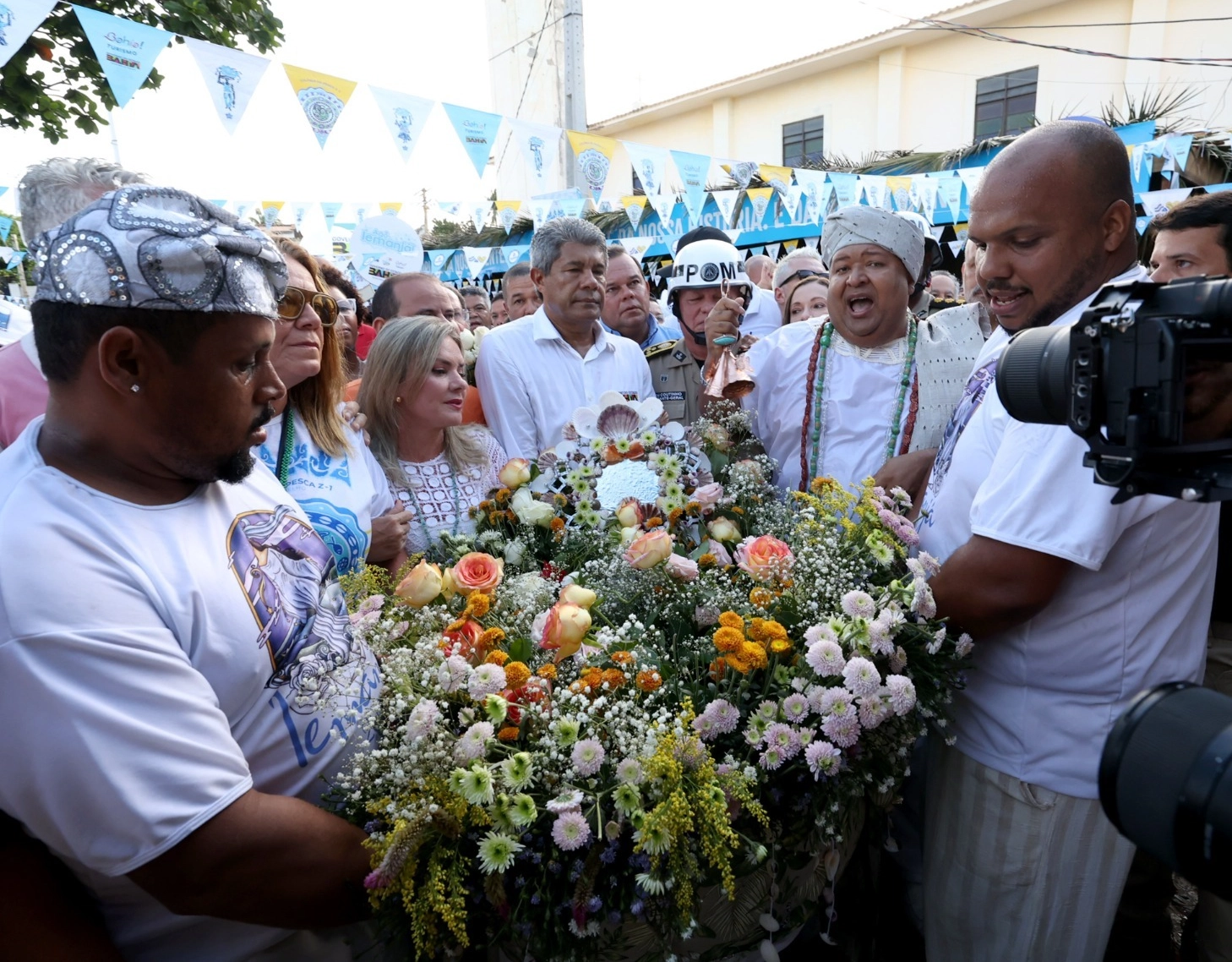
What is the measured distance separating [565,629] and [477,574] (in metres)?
0.37

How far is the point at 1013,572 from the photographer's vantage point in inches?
62.9

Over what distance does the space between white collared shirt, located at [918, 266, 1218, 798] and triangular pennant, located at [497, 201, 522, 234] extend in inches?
499

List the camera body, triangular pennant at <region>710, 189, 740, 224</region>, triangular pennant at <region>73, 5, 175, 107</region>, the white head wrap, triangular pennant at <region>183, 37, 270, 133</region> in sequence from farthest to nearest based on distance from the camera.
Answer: triangular pennant at <region>710, 189, 740, 224</region> < triangular pennant at <region>183, 37, 270, 133</region> < triangular pennant at <region>73, 5, 175, 107</region> < the white head wrap < the camera body

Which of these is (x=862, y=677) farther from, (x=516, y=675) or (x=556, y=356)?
(x=556, y=356)

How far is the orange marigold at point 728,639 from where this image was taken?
4.85 feet

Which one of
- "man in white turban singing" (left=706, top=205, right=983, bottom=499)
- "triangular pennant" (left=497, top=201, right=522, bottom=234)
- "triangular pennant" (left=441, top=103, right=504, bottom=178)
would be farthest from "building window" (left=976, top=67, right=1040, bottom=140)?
"man in white turban singing" (left=706, top=205, right=983, bottom=499)

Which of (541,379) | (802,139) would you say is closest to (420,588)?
(541,379)

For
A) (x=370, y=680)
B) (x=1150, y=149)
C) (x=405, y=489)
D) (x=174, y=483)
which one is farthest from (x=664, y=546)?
(x=1150, y=149)

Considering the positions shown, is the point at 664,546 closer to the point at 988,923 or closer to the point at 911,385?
the point at 988,923

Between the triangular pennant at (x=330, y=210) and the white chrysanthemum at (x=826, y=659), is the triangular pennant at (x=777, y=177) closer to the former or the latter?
the triangular pennant at (x=330, y=210)

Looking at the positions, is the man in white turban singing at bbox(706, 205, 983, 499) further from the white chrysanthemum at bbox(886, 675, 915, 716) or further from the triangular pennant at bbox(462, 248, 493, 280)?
the triangular pennant at bbox(462, 248, 493, 280)

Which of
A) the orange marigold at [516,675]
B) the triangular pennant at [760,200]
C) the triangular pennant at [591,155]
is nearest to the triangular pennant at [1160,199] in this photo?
the triangular pennant at [760,200]

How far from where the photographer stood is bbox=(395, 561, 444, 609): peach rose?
5.65 ft

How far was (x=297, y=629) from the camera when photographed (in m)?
1.36
